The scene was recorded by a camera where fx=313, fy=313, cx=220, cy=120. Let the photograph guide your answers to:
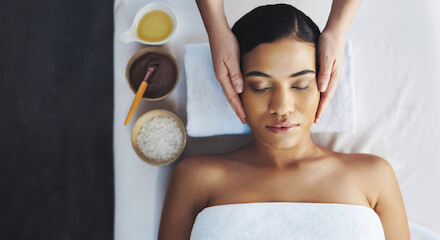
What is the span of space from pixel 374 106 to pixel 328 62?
43 centimetres

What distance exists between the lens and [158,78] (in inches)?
45.8

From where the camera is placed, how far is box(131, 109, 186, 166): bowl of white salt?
1.14m

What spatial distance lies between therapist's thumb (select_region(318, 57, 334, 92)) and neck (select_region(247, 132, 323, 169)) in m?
0.23

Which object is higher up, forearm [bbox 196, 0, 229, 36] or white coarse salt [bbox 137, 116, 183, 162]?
forearm [bbox 196, 0, 229, 36]

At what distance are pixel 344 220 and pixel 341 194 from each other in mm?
94

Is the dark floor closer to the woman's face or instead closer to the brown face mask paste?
the brown face mask paste

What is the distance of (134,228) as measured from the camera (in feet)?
3.79

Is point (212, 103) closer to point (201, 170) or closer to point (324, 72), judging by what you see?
point (201, 170)

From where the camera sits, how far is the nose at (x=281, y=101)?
2.95 ft

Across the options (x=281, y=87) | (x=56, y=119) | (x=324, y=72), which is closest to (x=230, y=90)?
(x=281, y=87)

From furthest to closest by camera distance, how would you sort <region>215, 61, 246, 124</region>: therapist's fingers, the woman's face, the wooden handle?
the wooden handle
<region>215, 61, 246, 124</region>: therapist's fingers
the woman's face

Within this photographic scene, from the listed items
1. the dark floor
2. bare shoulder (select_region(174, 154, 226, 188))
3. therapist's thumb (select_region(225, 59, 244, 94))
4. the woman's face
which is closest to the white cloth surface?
bare shoulder (select_region(174, 154, 226, 188))

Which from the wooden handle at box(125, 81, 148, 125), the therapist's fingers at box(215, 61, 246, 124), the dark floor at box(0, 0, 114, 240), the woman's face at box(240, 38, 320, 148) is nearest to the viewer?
the woman's face at box(240, 38, 320, 148)

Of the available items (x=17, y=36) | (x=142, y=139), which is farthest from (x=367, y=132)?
(x=17, y=36)
